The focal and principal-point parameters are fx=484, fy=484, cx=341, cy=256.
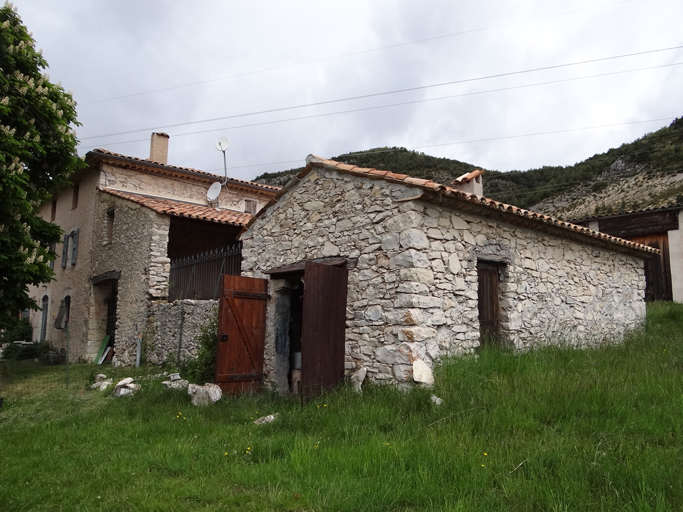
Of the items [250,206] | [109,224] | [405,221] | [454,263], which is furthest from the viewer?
[250,206]

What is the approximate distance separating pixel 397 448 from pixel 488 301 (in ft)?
13.0

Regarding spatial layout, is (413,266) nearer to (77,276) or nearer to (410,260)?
(410,260)

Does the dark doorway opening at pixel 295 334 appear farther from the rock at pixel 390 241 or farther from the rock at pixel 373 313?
the rock at pixel 390 241

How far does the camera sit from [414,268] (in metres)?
6.21

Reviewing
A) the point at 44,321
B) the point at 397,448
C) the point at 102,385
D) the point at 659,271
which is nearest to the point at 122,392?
the point at 102,385

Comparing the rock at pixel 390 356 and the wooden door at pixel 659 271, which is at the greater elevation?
the wooden door at pixel 659 271

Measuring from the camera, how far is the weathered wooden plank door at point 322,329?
6340 mm

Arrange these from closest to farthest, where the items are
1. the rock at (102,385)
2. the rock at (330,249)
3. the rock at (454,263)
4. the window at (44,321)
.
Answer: the rock at (454,263) < the rock at (330,249) < the rock at (102,385) < the window at (44,321)

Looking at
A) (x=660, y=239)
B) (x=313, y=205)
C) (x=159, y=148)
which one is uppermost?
(x=159, y=148)

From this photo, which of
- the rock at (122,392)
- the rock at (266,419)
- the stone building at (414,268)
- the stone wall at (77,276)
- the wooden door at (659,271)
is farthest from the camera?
the stone wall at (77,276)

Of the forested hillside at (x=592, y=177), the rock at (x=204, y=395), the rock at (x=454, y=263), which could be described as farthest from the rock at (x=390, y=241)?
the forested hillside at (x=592, y=177)

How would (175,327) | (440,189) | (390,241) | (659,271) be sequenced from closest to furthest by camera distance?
(440,189)
(390,241)
(175,327)
(659,271)

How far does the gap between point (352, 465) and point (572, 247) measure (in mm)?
6848

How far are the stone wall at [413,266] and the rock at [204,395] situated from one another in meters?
1.14
